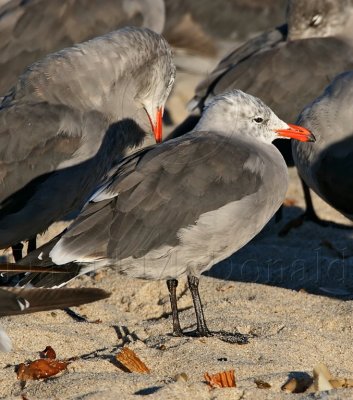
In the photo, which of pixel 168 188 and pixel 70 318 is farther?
pixel 70 318

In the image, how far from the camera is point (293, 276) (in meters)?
7.23

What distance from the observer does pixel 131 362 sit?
530 cm

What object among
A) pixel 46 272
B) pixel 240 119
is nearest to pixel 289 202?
pixel 240 119

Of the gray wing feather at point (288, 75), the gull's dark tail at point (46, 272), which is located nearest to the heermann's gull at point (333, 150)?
the gray wing feather at point (288, 75)

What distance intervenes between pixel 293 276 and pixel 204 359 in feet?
6.31

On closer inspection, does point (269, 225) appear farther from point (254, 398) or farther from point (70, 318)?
point (254, 398)

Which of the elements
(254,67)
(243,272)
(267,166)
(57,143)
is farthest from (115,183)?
(254,67)

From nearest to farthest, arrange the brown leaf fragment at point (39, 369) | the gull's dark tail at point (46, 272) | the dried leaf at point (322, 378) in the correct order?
the dried leaf at point (322, 378)
the brown leaf fragment at point (39, 369)
the gull's dark tail at point (46, 272)

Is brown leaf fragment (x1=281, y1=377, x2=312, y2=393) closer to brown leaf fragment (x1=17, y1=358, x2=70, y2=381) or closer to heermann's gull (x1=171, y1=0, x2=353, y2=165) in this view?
brown leaf fragment (x1=17, y1=358, x2=70, y2=381)

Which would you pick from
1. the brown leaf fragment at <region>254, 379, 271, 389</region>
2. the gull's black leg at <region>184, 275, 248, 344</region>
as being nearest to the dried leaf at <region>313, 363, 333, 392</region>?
the brown leaf fragment at <region>254, 379, 271, 389</region>

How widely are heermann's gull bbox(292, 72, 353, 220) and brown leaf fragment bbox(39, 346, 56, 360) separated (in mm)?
2563

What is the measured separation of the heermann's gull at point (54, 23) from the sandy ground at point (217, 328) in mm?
3111

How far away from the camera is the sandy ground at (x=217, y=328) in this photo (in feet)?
16.4

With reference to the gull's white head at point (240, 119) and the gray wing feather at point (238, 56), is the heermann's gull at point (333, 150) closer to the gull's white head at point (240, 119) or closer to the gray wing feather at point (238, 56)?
the gull's white head at point (240, 119)
